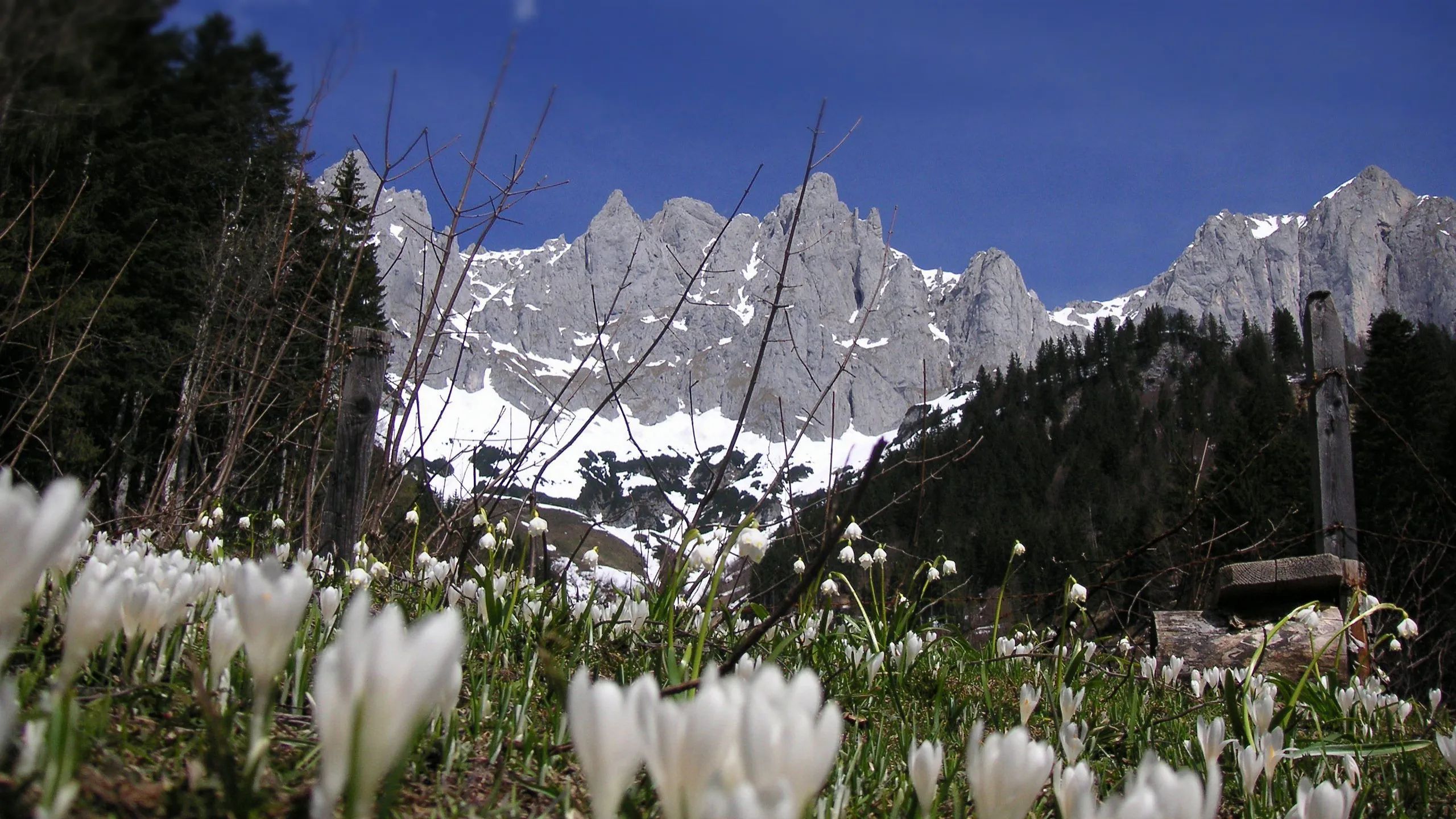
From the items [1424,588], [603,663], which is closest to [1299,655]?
[603,663]

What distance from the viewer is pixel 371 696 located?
582mm

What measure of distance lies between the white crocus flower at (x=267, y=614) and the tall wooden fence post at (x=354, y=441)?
333 cm

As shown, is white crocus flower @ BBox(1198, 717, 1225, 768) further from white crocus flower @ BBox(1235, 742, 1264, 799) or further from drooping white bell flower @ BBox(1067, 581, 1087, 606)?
drooping white bell flower @ BBox(1067, 581, 1087, 606)

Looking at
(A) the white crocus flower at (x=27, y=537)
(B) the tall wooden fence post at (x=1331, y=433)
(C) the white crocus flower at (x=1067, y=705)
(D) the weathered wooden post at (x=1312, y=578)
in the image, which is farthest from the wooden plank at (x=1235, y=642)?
(A) the white crocus flower at (x=27, y=537)

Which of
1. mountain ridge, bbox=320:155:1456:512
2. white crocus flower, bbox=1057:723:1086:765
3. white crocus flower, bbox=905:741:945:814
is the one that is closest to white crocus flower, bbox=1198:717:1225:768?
white crocus flower, bbox=1057:723:1086:765

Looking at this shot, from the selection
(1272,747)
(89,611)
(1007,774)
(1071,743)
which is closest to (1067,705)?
(1071,743)

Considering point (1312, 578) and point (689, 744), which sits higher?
point (1312, 578)

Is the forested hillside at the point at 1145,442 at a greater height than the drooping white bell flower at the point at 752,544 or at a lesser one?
greater

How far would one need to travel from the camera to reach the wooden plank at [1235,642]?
445cm

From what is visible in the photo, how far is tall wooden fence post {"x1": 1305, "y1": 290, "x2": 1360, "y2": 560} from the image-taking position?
4.88 m

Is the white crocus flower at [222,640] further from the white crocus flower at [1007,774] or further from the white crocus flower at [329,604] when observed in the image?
the white crocus flower at [1007,774]

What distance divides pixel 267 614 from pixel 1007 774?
0.77 m

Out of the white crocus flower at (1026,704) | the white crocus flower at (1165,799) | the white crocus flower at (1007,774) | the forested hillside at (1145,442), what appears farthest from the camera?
the forested hillside at (1145,442)

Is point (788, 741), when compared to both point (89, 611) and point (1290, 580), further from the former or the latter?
point (1290, 580)
